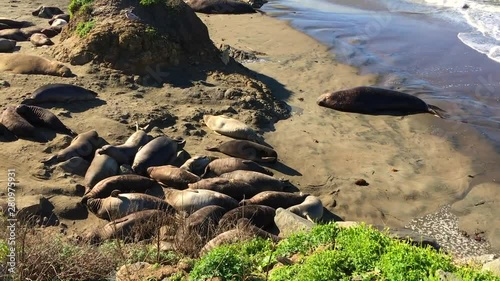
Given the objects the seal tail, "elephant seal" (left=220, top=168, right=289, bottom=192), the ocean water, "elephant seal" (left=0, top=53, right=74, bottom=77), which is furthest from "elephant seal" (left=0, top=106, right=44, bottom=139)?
the ocean water

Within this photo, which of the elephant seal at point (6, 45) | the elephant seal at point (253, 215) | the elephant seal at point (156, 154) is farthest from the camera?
the elephant seal at point (6, 45)

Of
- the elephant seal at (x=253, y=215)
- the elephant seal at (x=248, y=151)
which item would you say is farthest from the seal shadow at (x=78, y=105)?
the elephant seal at (x=253, y=215)

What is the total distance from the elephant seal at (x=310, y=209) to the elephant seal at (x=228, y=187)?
29.2 inches

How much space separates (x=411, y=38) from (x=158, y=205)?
1278 centimetres

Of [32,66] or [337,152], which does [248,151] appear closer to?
[337,152]

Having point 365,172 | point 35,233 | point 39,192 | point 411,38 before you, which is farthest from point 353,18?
point 35,233

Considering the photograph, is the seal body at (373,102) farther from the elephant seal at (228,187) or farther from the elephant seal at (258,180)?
the elephant seal at (228,187)

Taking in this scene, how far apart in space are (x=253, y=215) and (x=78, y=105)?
4.98 m

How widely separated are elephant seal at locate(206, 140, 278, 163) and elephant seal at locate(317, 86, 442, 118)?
3.22 metres

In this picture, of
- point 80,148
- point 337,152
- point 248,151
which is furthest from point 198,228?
point 337,152

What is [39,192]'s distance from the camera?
26.8ft

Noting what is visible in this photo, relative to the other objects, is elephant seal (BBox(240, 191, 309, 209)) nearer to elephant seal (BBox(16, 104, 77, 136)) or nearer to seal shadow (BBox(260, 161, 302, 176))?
seal shadow (BBox(260, 161, 302, 176))

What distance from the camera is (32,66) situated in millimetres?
12359

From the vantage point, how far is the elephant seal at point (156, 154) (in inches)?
355
